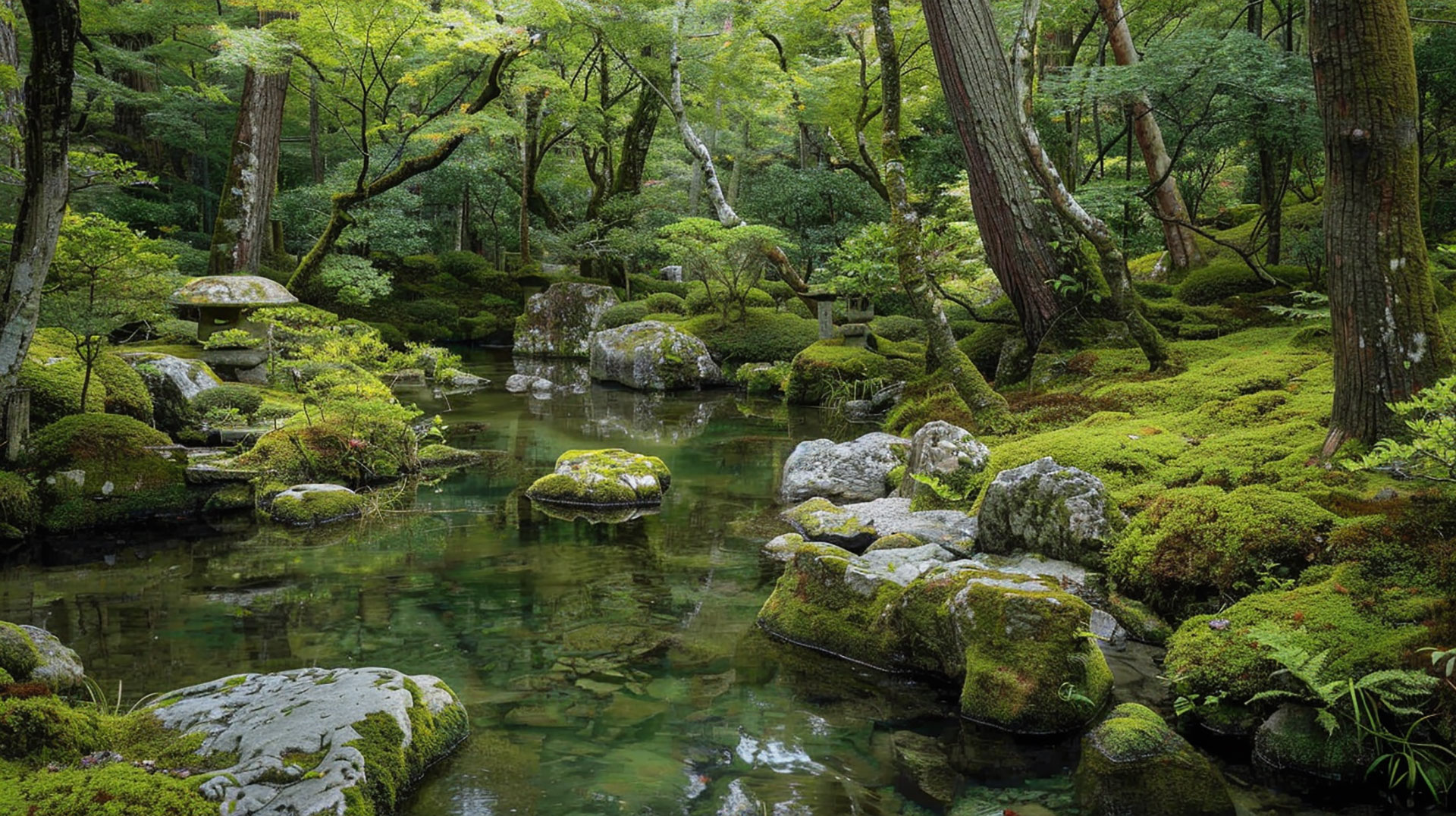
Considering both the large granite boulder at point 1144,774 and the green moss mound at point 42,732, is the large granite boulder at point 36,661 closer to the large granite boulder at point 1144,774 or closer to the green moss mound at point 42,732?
the green moss mound at point 42,732

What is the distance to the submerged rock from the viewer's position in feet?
20.2

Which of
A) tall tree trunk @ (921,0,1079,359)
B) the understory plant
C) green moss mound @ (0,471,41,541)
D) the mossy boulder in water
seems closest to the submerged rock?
the mossy boulder in water

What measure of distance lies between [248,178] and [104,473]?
35.1 feet

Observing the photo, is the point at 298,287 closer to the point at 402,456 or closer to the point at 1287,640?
the point at 402,456

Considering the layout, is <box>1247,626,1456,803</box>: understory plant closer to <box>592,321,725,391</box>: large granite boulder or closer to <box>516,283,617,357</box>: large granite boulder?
<box>592,321,725,391</box>: large granite boulder

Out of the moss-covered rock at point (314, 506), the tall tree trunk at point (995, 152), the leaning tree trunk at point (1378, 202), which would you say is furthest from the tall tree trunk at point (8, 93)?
the leaning tree trunk at point (1378, 202)

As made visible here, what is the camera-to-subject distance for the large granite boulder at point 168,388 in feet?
29.9

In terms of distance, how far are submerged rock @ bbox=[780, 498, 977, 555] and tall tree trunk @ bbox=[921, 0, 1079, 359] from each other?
3.49m

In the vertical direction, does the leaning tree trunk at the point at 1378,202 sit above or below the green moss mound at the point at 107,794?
above

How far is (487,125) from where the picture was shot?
1519cm

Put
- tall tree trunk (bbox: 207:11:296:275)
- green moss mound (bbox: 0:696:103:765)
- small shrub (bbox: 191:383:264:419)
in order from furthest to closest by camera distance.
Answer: tall tree trunk (bbox: 207:11:296:275), small shrub (bbox: 191:383:264:419), green moss mound (bbox: 0:696:103:765)

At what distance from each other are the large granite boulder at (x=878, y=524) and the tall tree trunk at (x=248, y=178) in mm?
13056

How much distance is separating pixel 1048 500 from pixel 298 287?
1481 centimetres

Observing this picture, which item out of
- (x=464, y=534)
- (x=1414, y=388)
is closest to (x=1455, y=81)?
(x=1414, y=388)
